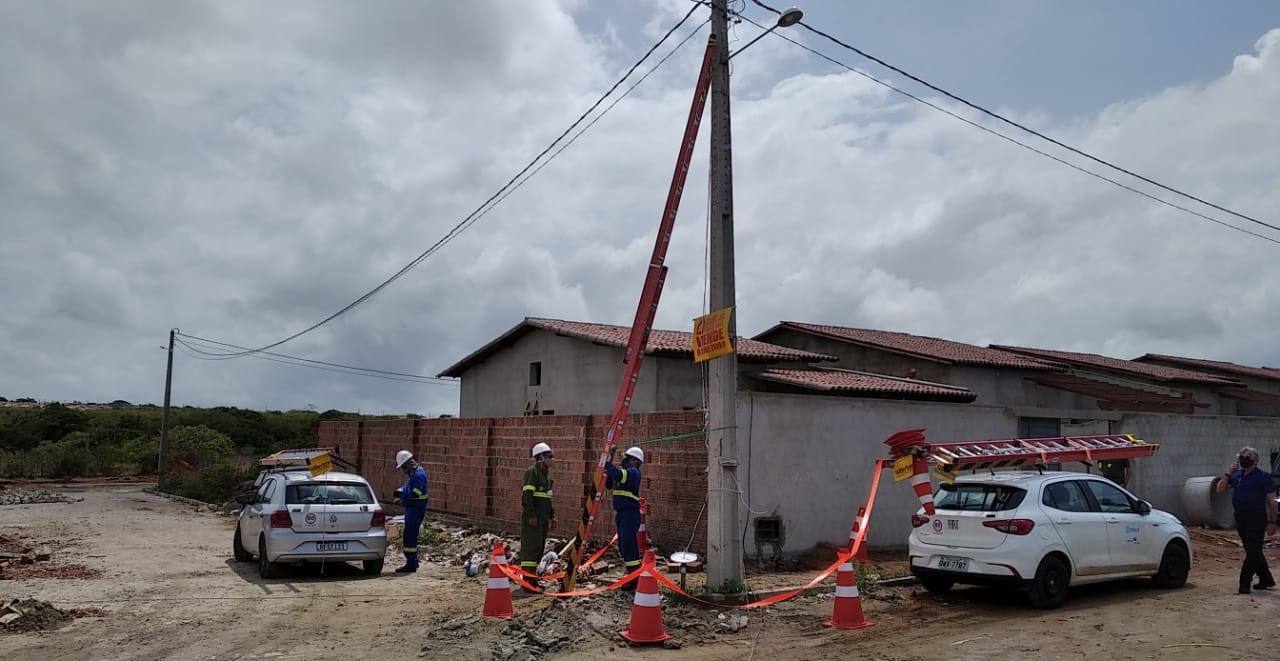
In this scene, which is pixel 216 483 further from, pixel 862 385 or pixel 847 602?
pixel 847 602

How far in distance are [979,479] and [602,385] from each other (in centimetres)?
1440

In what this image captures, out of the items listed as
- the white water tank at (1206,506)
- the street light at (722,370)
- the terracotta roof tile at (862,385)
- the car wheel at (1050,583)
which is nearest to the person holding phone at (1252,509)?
the car wheel at (1050,583)

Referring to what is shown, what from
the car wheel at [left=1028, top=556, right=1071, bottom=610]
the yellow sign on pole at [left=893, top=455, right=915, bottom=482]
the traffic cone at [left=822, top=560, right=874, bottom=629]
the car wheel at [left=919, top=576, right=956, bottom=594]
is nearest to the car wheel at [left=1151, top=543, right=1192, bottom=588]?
the car wheel at [left=1028, top=556, right=1071, bottom=610]

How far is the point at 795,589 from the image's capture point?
35.6 feet

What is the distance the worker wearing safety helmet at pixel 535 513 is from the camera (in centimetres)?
1148

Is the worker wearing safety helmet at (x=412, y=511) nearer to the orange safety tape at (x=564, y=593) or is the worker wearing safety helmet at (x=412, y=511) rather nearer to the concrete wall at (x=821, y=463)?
the orange safety tape at (x=564, y=593)

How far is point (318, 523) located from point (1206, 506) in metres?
18.0

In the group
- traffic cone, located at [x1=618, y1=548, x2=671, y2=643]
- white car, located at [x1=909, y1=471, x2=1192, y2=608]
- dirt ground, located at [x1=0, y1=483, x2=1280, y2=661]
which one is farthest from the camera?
white car, located at [x1=909, y1=471, x2=1192, y2=608]

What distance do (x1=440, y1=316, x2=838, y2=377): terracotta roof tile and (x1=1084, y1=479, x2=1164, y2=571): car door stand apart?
10.3 meters

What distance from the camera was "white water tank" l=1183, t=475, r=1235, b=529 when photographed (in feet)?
65.4

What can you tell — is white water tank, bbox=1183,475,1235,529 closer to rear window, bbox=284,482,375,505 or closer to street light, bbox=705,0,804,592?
street light, bbox=705,0,804,592

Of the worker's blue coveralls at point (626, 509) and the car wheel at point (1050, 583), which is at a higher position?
the worker's blue coveralls at point (626, 509)

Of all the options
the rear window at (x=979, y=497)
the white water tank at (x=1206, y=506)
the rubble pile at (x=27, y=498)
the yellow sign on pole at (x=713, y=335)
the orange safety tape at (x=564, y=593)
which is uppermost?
the yellow sign on pole at (x=713, y=335)

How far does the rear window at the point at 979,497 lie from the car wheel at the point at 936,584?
0.79 m
